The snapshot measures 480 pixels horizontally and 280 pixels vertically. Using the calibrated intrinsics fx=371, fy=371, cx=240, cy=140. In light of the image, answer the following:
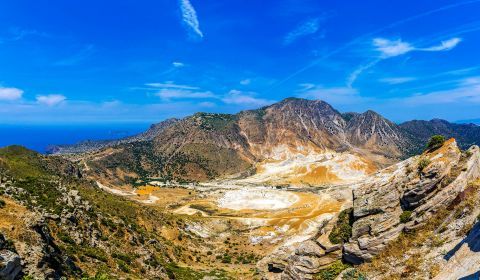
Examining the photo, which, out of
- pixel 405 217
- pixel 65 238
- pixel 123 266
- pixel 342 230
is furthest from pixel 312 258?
pixel 65 238

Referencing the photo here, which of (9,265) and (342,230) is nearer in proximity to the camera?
(9,265)

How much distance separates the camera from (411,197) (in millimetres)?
33906

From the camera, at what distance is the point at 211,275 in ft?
198

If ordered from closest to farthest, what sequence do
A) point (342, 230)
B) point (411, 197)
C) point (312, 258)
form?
point (411, 197)
point (312, 258)
point (342, 230)

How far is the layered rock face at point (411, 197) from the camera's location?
32219mm

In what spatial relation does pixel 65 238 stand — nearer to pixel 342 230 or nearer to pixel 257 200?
pixel 342 230

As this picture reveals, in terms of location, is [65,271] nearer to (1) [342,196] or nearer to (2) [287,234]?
(2) [287,234]

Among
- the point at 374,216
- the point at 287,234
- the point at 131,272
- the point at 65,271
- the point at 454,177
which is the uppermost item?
the point at 454,177

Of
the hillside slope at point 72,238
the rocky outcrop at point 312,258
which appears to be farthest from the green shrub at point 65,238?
the rocky outcrop at point 312,258

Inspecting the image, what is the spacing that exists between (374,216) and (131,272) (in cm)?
2865

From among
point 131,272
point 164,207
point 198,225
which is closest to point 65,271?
point 131,272

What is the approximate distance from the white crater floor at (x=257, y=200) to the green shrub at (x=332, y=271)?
388ft

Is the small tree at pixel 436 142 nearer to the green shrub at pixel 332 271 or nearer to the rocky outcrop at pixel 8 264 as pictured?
the green shrub at pixel 332 271

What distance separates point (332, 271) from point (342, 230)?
529 cm
